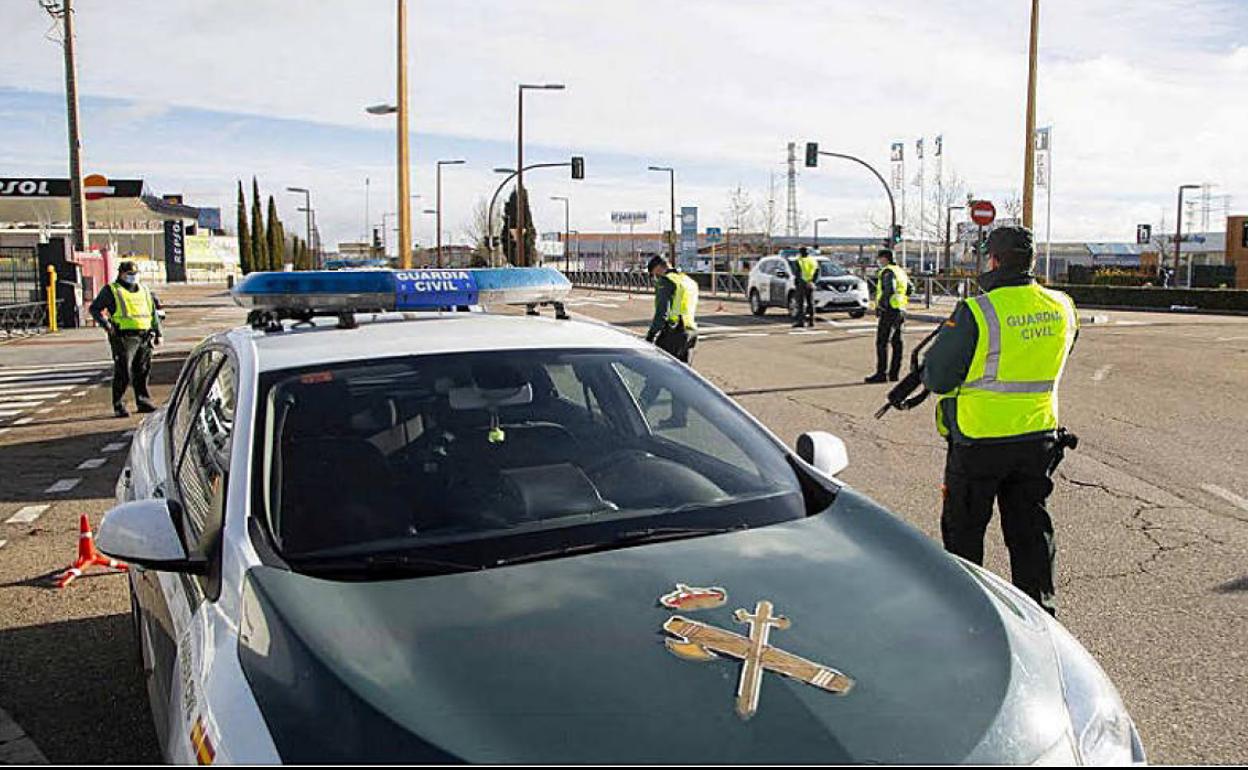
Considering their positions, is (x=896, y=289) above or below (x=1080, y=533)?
above

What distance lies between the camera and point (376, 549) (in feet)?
9.30

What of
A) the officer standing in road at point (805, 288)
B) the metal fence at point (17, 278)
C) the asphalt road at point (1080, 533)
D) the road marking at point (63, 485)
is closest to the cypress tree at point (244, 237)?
the metal fence at point (17, 278)

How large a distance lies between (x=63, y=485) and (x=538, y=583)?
7.30m

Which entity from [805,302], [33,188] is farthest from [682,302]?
[33,188]

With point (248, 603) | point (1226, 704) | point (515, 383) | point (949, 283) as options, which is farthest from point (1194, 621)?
point (949, 283)

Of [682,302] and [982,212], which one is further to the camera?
[982,212]

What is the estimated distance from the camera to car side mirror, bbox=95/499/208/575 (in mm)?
2871

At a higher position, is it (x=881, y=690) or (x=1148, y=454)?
(x=881, y=690)

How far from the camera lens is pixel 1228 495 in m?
7.61

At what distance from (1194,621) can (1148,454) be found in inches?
183

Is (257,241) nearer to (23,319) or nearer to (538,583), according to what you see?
(23,319)

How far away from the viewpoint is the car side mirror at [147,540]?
2871 mm

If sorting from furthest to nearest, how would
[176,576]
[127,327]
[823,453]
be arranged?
1. [127,327]
2. [823,453]
3. [176,576]

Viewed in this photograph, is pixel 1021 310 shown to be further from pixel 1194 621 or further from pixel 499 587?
pixel 499 587
